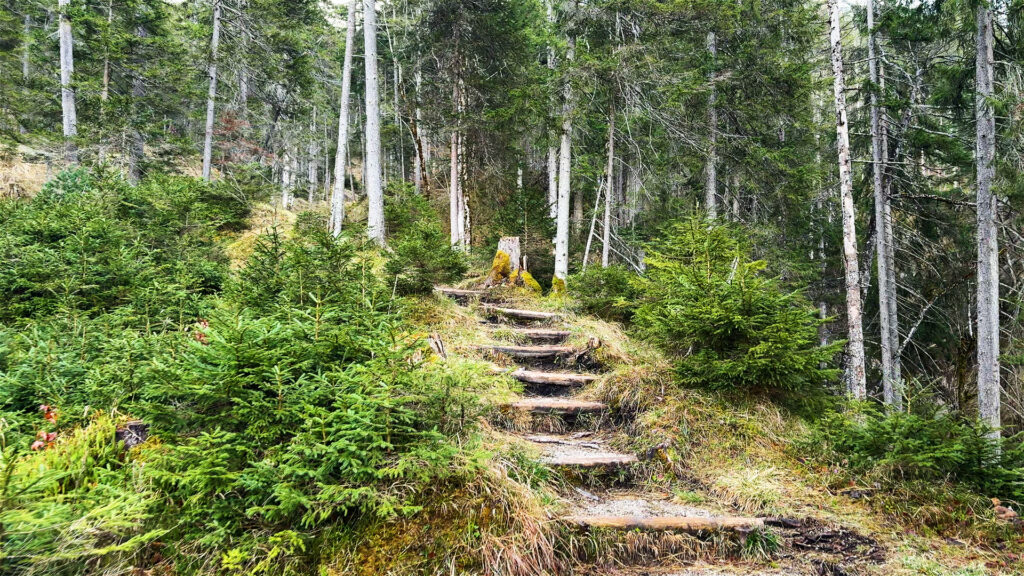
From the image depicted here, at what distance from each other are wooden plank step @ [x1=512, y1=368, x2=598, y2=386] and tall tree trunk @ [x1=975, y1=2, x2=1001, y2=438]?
374 inches

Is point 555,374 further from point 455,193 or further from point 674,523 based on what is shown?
point 455,193

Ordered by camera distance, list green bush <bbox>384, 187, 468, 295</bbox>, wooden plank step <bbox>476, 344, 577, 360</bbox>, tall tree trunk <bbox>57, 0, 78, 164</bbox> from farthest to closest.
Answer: tall tree trunk <bbox>57, 0, 78, 164</bbox> < green bush <bbox>384, 187, 468, 295</bbox> < wooden plank step <bbox>476, 344, 577, 360</bbox>

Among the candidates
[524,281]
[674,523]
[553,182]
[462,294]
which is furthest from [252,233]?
[674,523]

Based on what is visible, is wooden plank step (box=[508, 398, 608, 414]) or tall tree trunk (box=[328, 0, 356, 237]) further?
tall tree trunk (box=[328, 0, 356, 237])

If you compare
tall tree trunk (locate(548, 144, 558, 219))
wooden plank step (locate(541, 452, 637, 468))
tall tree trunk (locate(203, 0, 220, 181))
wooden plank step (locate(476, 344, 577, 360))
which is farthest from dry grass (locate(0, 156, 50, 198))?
wooden plank step (locate(541, 452, 637, 468))

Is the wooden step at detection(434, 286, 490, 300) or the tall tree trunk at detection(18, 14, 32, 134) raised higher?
the tall tree trunk at detection(18, 14, 32, 134)

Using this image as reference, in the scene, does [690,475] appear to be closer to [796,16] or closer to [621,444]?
[621,444]

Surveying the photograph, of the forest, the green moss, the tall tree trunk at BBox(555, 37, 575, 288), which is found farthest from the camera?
the tall tree trunk at BBox(555, 37, 575, 288)

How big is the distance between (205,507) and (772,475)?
4372mm

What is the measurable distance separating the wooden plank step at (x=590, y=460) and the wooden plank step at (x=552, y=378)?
146 cm

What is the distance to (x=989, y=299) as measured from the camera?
9.04 meters

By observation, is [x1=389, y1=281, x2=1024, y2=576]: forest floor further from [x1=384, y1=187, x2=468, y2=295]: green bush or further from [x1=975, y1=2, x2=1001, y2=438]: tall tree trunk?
[x1=975, y1=2, x2=1001, y2=438]: tall tree trunk

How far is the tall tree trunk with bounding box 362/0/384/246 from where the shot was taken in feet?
39.8

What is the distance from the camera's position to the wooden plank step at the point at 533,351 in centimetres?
614
